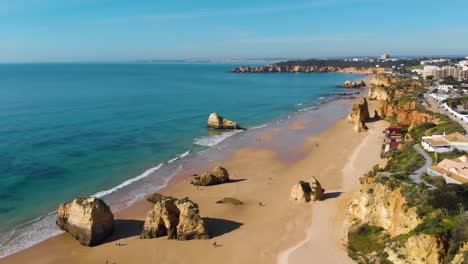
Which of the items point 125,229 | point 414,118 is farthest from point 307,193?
point 414,118

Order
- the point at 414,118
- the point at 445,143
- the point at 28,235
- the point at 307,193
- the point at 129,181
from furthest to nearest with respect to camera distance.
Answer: the point at 414,118, the point at 129,181, the point at 445,143, the point at 307,193, the point at 28,235

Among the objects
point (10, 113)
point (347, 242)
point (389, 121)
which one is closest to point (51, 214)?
point (347, 242)

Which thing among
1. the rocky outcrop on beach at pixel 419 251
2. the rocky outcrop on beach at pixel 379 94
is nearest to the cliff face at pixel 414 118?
the rocky outcrop on beach at pixel 379 94

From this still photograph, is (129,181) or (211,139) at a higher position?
(211,139)

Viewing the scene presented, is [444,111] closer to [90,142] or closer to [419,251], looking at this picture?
[419,251]

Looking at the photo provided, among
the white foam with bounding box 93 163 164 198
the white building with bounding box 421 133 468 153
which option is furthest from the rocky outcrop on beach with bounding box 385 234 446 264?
the white foam with bounding box 93 163 164 198

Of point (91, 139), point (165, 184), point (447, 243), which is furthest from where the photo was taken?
point (91, 139)

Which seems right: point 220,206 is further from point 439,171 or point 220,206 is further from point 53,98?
point 53,98
